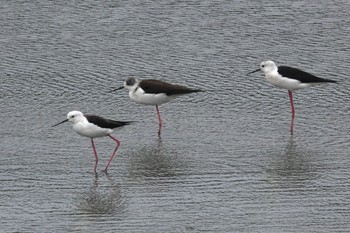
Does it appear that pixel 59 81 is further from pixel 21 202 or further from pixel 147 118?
pixel 21 202

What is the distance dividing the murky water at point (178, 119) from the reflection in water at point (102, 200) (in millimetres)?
14

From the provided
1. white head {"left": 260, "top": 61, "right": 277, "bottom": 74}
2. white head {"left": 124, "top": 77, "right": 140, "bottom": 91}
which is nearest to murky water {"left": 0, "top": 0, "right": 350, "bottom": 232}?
white head {"left": 124, "top": 77, "right": 140, "bottom": 91}

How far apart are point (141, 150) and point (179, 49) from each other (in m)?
5.18

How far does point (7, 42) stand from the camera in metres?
18.0

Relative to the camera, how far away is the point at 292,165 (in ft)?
39.0

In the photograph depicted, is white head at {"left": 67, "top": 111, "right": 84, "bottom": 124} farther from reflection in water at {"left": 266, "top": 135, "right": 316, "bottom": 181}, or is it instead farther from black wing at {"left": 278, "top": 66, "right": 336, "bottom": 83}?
black wing at {"left": 278, "top": 66, "right": 336, "bottom": 83}

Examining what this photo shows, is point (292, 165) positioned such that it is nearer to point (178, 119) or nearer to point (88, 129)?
point (88, 129)

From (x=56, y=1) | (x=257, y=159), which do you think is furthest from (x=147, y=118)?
(x=56, y=1)

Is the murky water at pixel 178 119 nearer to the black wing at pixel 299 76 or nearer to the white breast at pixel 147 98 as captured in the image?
the white breast at pixel 147 98

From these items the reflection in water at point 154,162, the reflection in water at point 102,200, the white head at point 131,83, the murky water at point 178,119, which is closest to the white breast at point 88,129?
the murky water at point 178,119

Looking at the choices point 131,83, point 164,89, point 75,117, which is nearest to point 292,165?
point 75,117

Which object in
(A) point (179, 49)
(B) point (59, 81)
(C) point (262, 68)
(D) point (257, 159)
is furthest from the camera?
(A) point (179, 49)

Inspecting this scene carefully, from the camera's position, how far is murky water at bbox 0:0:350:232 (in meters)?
10.3

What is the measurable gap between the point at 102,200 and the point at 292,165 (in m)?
2.48
